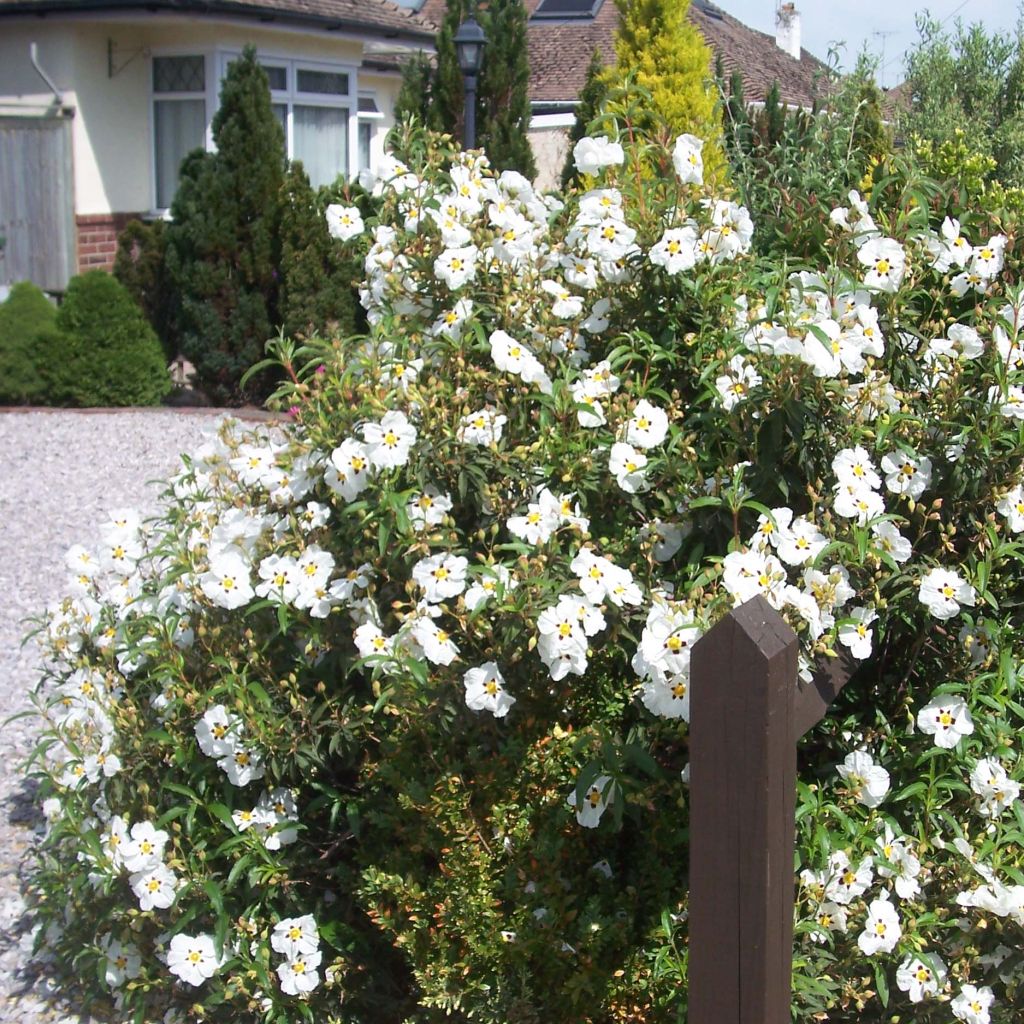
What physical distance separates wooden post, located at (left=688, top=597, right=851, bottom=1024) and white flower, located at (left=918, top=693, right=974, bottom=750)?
2.53ft

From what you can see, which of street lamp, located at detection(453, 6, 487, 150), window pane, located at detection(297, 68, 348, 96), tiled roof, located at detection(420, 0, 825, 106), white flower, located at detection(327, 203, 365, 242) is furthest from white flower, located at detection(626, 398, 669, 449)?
tiled roof, located at detection(420, 0, 825, 106)

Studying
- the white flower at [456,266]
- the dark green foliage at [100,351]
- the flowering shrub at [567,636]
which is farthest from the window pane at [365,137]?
the white flower at [456,266]

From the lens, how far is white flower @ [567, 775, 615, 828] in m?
2.35

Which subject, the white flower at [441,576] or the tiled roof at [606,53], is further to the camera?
the tiled roof at [606,53]

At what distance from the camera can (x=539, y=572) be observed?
2449 mm

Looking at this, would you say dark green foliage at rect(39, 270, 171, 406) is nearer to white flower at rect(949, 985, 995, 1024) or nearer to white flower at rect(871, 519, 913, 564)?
white flower at rect(871, 519, 913, 564)

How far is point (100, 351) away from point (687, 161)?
27.0ft

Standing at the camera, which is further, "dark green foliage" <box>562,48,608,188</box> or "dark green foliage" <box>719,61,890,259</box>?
"dark green foliage" <box>562,48,608,188</box>

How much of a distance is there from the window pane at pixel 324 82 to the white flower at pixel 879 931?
14.0 meters

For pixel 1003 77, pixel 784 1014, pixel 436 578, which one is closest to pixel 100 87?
pixel 1003 77

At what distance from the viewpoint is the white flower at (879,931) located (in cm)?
231

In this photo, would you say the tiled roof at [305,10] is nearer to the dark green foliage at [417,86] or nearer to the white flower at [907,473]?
the dark green foliage at [417,86]

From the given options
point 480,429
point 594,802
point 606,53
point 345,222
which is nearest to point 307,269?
point 345,222

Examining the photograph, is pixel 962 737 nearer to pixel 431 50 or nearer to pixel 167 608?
pixel 167 608
